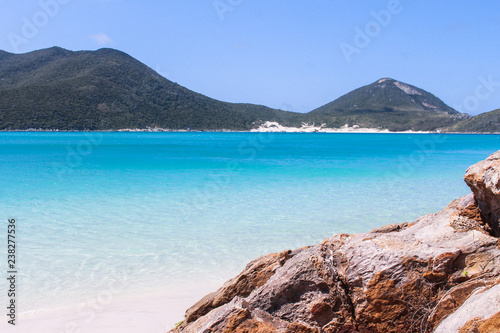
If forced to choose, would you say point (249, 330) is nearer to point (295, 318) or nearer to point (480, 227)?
point (295, 318)

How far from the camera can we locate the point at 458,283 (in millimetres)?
2943

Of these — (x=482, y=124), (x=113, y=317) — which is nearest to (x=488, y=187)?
(x=113, y=317)

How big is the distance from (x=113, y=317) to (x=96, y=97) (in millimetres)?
105587

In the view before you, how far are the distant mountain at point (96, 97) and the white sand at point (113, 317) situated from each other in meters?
103

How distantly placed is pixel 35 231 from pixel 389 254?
8.21 metres

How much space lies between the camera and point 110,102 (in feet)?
349

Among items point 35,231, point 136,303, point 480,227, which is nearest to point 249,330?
point 480,227

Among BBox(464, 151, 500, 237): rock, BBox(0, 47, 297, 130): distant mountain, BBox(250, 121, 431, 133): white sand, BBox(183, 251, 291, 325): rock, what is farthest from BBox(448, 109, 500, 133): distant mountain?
BBox(183, 251, 291, 325): rock

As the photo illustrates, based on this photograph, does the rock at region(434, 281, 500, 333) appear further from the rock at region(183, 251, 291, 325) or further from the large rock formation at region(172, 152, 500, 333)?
the rock at region(183, 251, 291, 325)

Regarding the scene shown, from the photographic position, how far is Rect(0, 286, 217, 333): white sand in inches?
182

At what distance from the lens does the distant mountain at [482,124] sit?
421 feet

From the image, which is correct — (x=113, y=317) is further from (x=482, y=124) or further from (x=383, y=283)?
(x=482, y=124)

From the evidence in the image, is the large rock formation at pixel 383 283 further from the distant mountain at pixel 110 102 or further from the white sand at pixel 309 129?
the white sand at pixel 309 129

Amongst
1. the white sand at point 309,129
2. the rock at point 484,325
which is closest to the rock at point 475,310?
the rock at point 484,325
